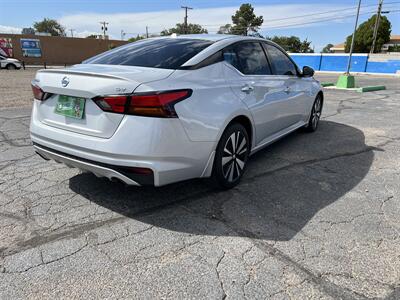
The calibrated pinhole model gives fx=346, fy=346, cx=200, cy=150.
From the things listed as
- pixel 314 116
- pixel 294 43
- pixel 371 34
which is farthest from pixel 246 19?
pixel 314 116

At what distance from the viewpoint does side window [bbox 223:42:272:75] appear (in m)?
3.78

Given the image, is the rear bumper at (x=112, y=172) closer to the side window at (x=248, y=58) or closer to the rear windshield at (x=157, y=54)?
the rear windshield at (x=157, y=54)

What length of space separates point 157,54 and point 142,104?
1034 mm

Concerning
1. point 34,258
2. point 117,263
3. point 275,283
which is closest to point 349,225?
point 275,283

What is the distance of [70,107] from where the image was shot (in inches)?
120

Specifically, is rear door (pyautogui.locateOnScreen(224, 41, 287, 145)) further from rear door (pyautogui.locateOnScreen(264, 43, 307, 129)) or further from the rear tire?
the rear tire

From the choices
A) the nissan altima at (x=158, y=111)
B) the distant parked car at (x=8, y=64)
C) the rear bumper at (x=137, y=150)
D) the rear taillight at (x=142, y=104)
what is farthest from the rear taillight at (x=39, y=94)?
the distant parked car at (x=8, y=64)

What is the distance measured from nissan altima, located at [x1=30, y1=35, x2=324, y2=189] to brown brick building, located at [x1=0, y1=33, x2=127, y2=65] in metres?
50.7

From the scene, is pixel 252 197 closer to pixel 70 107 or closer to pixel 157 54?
pixel 157 54

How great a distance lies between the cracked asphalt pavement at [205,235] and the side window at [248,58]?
4.13ft

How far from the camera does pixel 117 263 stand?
8.24 ft

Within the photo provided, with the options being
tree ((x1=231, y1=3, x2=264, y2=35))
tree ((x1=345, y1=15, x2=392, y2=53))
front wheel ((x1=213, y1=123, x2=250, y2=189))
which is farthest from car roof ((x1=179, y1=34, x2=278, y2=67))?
tree ((x1=231, y1=3, x2=264, y2=35))

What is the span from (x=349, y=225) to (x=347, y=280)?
2.78ft

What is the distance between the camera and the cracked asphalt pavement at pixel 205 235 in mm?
2312
